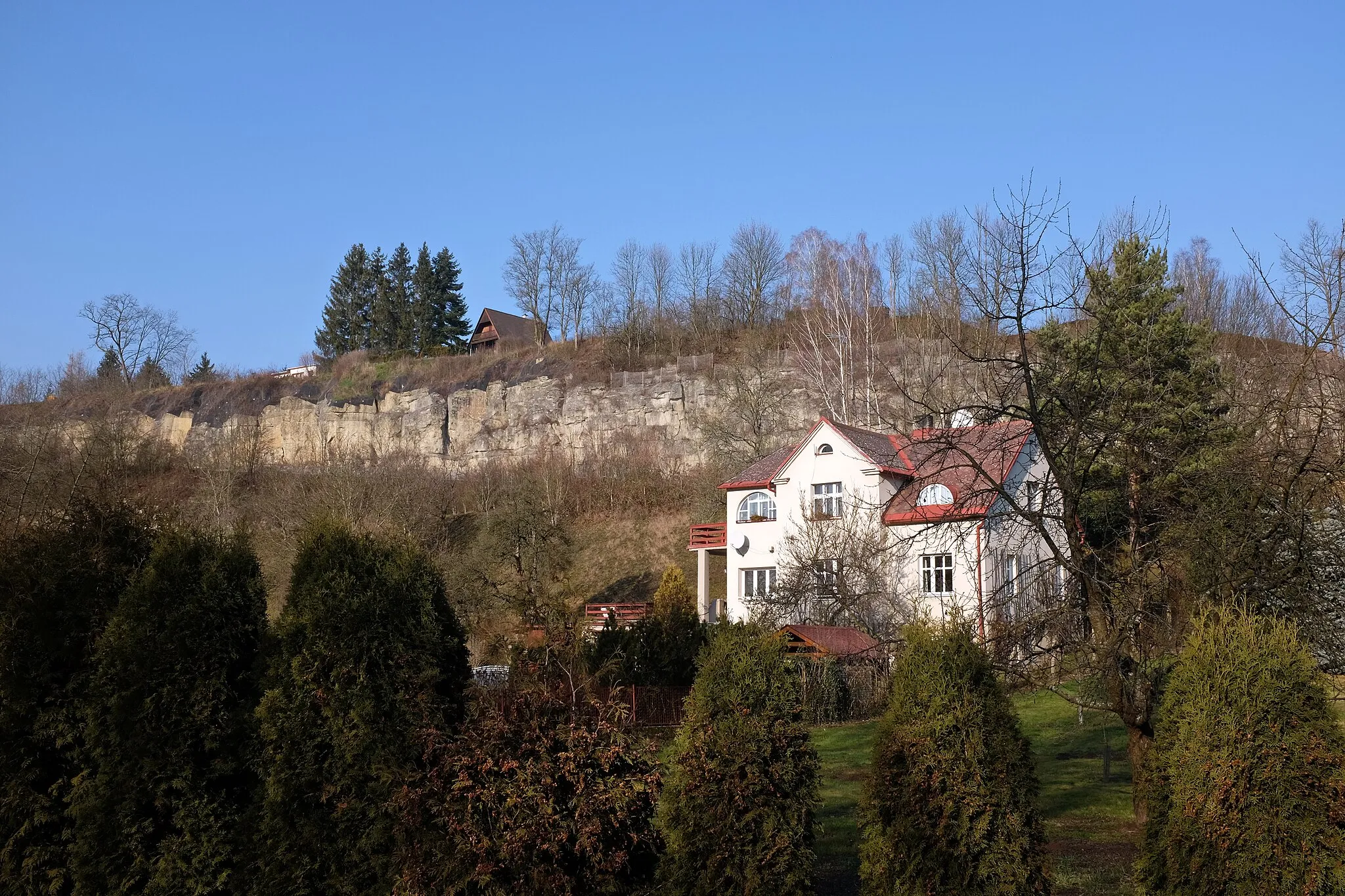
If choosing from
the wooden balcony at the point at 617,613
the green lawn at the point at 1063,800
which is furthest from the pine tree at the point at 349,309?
the green lawn at the point at 1063,800

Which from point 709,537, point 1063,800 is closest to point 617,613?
point 709,537

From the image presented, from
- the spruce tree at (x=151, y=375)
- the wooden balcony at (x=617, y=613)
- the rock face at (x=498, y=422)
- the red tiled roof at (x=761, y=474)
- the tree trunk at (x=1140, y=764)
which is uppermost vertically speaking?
the spruce tree at (x=151, y=375)

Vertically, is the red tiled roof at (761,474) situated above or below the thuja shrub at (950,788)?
above

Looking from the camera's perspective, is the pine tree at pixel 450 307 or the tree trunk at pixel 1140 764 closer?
the tree trunk at pixel 1140 764

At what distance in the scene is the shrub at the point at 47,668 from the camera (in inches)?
326

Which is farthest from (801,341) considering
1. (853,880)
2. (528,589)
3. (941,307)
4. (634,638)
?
(853,880)

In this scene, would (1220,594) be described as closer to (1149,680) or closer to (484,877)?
(1149,680)

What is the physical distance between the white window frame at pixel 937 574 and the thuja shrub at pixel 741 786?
833 inches

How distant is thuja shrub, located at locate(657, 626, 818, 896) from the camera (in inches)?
255

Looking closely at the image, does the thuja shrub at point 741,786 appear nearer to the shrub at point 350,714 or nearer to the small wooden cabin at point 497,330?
the shrub at point 350,714

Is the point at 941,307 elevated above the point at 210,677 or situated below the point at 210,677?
above

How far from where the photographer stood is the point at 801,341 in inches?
1997

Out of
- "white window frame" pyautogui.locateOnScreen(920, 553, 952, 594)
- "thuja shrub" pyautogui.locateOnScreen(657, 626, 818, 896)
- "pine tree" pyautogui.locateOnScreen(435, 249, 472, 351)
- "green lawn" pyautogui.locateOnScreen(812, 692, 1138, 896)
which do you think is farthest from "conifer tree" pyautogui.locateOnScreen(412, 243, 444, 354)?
"thuja shrub" pyautogui.locateOnScreen(657, 626, 818, 896)

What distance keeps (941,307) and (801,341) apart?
23.1ft
